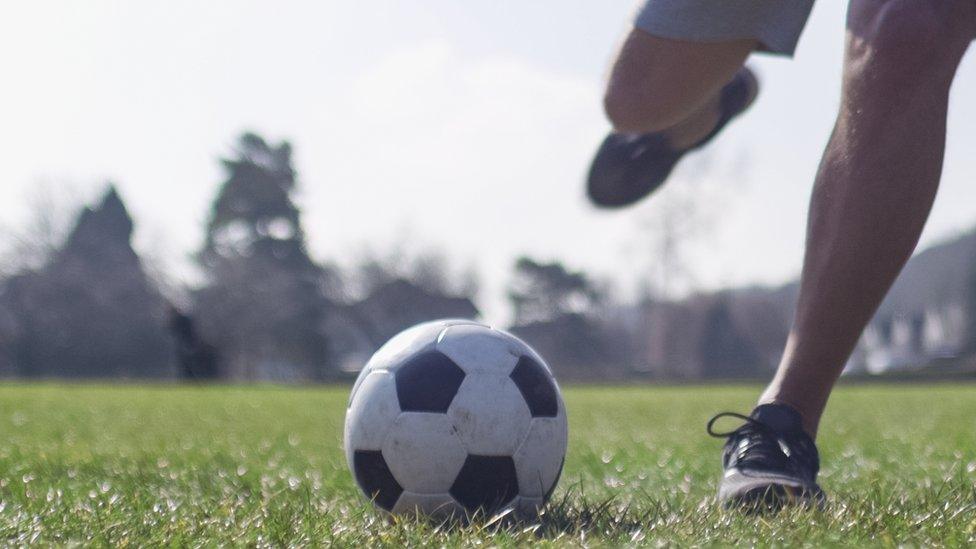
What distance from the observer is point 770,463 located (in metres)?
2.06

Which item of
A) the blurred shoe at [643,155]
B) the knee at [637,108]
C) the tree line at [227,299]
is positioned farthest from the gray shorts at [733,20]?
the tree line at [227,299]

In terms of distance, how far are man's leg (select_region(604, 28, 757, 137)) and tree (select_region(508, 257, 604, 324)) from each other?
54.2m

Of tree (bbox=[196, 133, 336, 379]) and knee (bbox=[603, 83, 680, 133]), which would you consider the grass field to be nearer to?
knee (bbox=[603, 83, 680, 133])

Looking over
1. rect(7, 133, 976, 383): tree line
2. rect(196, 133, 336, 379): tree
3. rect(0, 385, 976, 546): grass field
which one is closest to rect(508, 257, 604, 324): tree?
rect(7, 133, 976, 383): tree line

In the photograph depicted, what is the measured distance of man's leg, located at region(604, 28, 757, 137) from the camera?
277 cm

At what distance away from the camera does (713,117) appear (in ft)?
12.1

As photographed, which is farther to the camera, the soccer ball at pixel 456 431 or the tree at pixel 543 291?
the tree at pixel 543 291

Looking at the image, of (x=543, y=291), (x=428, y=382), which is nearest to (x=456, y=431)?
(x=428, y=382)

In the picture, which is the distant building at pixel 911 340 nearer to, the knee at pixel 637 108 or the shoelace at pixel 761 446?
the knee at pixel 637 108

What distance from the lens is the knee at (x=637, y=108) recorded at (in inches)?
118

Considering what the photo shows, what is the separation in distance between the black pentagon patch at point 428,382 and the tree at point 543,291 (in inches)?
2170

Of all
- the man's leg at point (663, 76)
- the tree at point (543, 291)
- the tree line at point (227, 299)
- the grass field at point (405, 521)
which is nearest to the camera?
the grass field at point (405, 521)

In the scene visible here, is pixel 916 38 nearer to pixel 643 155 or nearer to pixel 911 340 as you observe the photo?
pixel 643 155

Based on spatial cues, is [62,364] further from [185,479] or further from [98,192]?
[185,479]
